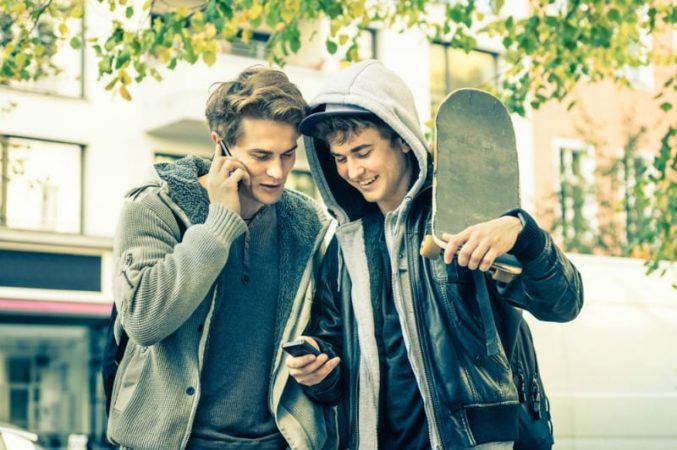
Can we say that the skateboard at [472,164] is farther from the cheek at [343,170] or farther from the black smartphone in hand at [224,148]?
the black smartphone in hand at [224,148]

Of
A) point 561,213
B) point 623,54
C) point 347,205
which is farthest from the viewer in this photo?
point 561,213

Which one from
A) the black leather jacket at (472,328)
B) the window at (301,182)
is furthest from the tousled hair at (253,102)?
the window at (301,182)

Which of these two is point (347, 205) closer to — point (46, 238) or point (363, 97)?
point (363, 97)

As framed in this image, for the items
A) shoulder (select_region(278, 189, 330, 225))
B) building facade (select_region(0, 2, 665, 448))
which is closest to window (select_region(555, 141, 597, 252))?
Result: building facade (select_region(0, 2, 665, 448))

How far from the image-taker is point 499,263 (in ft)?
10.1

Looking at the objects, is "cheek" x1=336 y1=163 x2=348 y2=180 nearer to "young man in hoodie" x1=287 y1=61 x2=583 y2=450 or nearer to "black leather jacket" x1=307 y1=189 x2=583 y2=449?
"young man in hoodie" x1=287 y1=61 x2=583 y2=450

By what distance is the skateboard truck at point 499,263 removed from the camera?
3072mm

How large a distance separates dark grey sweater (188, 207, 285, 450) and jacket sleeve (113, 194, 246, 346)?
221 millimetres

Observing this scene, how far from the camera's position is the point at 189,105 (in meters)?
17.0

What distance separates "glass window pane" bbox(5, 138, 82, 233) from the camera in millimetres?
16156

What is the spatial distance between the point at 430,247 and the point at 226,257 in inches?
26.5

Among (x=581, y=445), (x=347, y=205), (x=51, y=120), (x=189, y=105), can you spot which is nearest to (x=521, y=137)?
(x=189, y=105)

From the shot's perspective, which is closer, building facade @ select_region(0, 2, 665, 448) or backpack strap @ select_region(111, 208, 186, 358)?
backpack strap @ select_region(111, 208, 186, 358)

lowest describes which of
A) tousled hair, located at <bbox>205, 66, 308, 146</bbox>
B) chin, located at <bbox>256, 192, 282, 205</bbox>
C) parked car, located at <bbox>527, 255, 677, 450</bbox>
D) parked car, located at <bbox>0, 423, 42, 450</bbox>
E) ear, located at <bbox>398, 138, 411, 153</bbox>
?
parked car, located at <bbox>0, 423, 42, 450</bbox>
